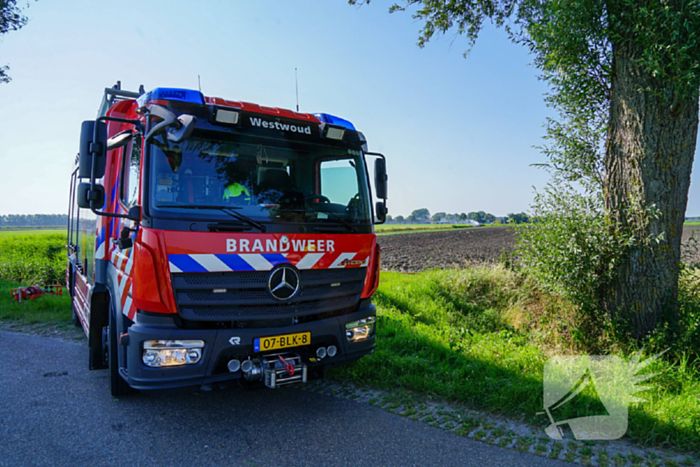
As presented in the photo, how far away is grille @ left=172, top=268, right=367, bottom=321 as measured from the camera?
333 centimetres

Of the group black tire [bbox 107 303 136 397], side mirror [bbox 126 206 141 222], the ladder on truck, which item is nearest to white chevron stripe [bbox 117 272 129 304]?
black tire [bbox 107 303 136 397]

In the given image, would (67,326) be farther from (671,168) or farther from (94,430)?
(671,168)

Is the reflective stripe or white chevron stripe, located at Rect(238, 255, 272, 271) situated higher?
the reflective stripe

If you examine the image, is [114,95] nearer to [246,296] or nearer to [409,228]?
[246,296]

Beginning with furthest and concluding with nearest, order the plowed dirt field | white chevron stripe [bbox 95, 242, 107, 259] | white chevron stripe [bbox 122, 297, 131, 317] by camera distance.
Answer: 1. the plowed dirt field
2. white chevron stripe [bbox 95, 242, 107, 259]
3. white chevron stripe [bbox 122, 297, 131, 317]

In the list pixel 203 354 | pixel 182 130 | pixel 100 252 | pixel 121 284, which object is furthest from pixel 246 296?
pixel 100 252

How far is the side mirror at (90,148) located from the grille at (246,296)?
1062mm

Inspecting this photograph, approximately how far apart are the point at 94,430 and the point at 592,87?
22.2ft

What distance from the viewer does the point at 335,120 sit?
14.8ft

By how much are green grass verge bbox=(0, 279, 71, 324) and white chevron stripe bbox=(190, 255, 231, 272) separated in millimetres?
6095

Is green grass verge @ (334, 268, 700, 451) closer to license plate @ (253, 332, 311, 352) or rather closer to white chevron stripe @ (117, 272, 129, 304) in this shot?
license plate @ (253, 332, 311, 352)

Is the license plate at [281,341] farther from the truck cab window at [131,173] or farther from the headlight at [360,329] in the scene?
the truck cab window at [131,173]

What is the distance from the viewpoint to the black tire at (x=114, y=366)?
3973 millimetres

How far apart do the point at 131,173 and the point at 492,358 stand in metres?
4.32
